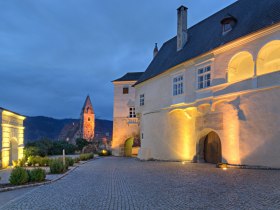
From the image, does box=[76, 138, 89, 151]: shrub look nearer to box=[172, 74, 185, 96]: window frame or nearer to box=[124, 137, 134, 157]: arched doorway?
box=[124, 137, 134, 157]: arched doorway

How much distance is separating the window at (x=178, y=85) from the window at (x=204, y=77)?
2103 mm

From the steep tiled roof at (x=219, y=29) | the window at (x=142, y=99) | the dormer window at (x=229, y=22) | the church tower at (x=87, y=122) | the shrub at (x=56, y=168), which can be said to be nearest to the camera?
the steep tiled roof at (x=219, y=29)

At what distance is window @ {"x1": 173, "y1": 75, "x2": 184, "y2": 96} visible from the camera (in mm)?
20422

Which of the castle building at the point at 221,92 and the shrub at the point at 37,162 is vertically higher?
the castle building at the point at 221,92

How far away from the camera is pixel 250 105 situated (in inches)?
573

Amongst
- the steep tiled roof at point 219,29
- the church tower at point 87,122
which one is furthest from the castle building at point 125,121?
the church tower at point 87,122

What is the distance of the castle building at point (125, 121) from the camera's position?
37750 millimetres

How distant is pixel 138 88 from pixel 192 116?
9.38 metres

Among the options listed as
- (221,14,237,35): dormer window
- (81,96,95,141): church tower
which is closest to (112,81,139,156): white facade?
(221,14,237,35): dormer window

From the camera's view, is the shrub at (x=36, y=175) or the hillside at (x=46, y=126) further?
the hillside at (x=46, y=126)

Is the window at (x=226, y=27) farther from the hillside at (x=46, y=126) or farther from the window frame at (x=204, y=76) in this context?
the hillside at (x=46, y=126)

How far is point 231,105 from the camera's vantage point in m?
15.7

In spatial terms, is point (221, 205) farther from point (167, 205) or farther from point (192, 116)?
point (192, 116)

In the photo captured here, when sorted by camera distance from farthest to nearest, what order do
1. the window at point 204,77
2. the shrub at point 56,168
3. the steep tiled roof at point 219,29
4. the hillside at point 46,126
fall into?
the hillside at point 46,126 → the window at point 204,77 → the shrub at point 56,168 → the steep tiled roof at point 219,29
